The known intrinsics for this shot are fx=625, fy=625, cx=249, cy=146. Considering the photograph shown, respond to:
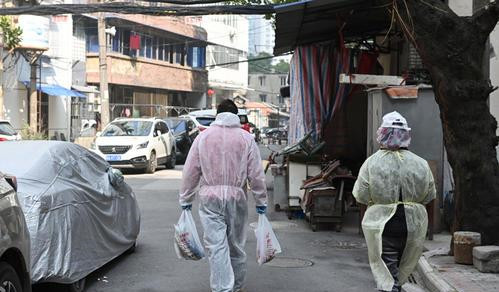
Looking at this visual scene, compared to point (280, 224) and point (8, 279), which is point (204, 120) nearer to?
point (280, 224)

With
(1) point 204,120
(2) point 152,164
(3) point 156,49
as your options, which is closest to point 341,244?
(2) point 152,164

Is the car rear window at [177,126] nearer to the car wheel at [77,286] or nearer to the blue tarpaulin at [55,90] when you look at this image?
the blue tarpaulin at [55,90]

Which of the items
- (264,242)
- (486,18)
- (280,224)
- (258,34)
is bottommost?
(280,224)

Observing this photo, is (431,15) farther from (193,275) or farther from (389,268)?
(193,275)

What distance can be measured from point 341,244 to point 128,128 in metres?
12.9

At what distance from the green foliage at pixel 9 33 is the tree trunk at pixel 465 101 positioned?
1933 cm

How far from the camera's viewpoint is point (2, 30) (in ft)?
75.7

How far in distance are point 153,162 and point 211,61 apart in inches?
1278

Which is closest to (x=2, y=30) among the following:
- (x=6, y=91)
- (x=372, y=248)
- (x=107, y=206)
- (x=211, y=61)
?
(x=6, y=91)

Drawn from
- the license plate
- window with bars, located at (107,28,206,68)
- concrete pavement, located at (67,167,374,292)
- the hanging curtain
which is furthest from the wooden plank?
window with bars, located at (107,28,206,68)

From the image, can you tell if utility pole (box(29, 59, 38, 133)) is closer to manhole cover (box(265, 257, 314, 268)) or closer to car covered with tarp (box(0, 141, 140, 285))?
car covered with tarp (box(0, 141, 140, 285))

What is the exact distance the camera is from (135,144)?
19.1m

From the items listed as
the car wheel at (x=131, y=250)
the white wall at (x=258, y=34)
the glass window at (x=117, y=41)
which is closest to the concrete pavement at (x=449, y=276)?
the car wheel at (x=131, y=250)

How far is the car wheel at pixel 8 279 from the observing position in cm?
400
